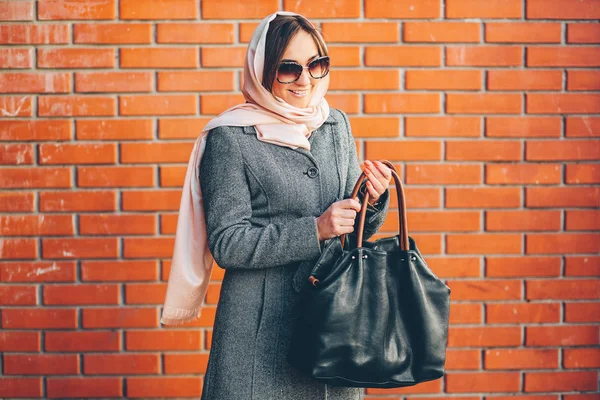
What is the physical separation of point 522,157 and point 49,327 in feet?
6.97

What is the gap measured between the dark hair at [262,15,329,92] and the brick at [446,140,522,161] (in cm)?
104

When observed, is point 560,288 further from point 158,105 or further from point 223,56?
point 158,105

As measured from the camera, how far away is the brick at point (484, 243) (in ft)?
8.59

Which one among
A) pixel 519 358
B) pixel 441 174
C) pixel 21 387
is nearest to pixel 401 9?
pixel 441 174

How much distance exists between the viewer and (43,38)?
2.55 meters

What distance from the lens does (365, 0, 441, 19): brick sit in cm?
256

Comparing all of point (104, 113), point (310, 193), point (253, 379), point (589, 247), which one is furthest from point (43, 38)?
point (589, 247)

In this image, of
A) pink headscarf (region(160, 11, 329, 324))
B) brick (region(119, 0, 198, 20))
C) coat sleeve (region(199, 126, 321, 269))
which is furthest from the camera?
brick (region(119, 0, 198, 20))

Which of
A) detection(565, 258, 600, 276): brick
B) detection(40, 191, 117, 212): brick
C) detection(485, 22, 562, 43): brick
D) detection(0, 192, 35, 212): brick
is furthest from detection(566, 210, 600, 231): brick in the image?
detection(0, 192, 35, 212): brick

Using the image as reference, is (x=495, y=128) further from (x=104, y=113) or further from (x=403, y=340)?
(x=104, y=113)

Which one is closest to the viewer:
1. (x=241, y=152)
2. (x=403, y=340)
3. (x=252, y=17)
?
(x=403, y=340)

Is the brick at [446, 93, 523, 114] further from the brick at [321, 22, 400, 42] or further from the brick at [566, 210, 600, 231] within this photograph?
the brick at [566, 210, 600, 231]

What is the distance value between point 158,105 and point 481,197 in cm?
140

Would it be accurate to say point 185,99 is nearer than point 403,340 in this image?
No
